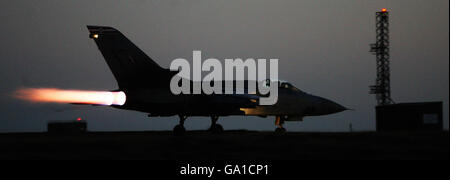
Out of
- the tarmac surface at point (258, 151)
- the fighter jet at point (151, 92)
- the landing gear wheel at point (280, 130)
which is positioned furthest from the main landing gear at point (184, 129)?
the tarmac surface at point (258, 151)

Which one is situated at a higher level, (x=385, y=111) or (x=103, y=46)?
(x=103, y=46)

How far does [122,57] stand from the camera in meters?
21.2

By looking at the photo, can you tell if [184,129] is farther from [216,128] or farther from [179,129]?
[216,128]

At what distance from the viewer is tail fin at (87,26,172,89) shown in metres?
21.2

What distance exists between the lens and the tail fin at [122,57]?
21.2m

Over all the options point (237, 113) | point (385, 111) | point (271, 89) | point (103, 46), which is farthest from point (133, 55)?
point (385, 111)

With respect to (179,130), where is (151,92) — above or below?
above

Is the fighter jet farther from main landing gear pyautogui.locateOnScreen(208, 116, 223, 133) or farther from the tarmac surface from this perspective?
the tarmac surface

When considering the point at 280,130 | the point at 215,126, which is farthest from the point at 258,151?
the point at 280,130

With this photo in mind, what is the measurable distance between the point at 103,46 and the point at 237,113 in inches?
285
